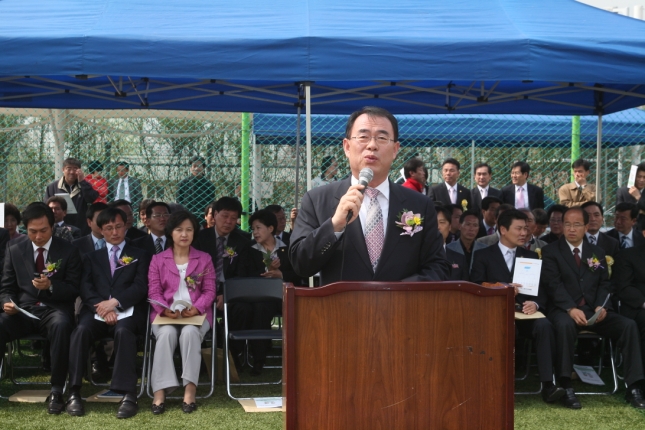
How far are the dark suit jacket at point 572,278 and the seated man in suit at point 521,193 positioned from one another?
369 centimetres

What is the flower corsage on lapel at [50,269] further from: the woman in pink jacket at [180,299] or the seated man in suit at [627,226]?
the seated man in suit at [627,226]

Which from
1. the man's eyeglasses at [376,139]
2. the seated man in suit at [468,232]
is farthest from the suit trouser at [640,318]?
the man's eyeglasses at [376,139]

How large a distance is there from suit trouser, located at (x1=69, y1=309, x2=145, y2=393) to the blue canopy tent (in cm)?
190

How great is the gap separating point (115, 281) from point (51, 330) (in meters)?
0.66

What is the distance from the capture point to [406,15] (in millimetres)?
6008

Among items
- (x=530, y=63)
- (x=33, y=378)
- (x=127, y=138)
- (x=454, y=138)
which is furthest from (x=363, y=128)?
(x=454, y=138)

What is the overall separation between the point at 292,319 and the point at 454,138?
10.6 m

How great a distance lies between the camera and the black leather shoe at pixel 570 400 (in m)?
5.65

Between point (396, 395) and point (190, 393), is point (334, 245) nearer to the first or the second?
point (396, 395)

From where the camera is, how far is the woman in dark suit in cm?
683

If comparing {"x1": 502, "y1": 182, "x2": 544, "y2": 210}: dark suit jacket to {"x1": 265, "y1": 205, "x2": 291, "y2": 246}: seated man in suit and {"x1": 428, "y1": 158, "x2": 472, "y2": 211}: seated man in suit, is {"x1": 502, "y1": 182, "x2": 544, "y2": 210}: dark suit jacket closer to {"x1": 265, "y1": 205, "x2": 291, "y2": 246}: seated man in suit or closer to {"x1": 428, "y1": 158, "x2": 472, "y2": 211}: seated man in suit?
{"x1": 428, "y1": 158, "x2": 472, "y2": 211}: seated man in suit

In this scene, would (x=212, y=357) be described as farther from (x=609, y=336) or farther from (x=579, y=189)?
(x=579, y=189)

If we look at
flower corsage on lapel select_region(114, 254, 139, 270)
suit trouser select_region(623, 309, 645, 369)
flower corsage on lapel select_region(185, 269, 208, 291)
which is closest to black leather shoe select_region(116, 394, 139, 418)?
flower corsage on lapel select_region(185, 269, 208, 291)

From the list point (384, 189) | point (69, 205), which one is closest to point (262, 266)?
point (69, 205)
